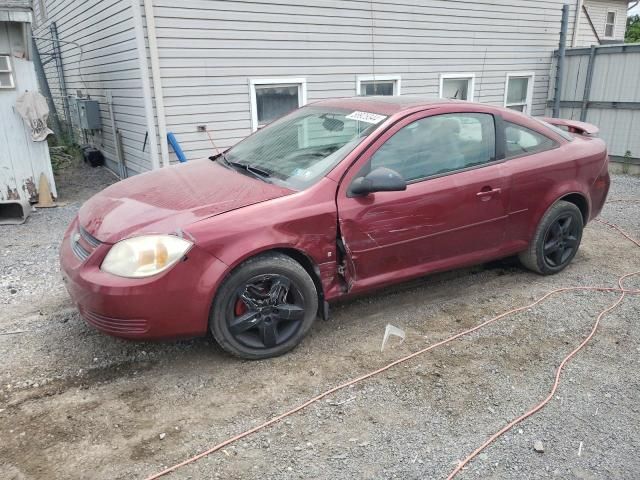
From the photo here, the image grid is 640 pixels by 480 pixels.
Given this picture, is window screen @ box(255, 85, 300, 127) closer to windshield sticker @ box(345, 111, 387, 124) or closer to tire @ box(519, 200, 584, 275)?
windshield sticker @ box(345, 111, 387, 124)

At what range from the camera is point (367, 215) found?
329 centimetres

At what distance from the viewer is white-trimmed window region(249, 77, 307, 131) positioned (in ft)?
24.4

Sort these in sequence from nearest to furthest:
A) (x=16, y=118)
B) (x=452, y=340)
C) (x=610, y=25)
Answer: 1. (x=452, y=340)
2. (x=16, y=118)
3. (x=610, y=25)

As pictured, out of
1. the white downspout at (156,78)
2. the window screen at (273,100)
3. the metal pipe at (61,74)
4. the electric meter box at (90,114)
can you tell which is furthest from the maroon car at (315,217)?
the metal pipe at (61,74)

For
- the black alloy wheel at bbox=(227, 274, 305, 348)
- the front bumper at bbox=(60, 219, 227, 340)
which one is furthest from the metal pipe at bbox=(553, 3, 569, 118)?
the front bumper at bbox=(60, 219, 227, 340)

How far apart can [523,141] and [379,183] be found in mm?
1667

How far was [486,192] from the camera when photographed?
3793mm

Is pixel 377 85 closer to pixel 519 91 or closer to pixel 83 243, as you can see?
pixel 519 91

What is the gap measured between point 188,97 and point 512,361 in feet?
17.9

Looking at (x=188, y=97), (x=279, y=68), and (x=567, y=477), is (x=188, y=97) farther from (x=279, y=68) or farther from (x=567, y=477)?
(x=567, y=477)

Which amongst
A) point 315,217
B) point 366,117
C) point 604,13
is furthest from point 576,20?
point 604,13

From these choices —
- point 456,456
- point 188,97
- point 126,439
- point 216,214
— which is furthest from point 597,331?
point 188,97

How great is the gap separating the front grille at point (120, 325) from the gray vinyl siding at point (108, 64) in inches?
183

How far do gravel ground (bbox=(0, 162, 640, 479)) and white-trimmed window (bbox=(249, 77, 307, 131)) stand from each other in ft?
14.1
